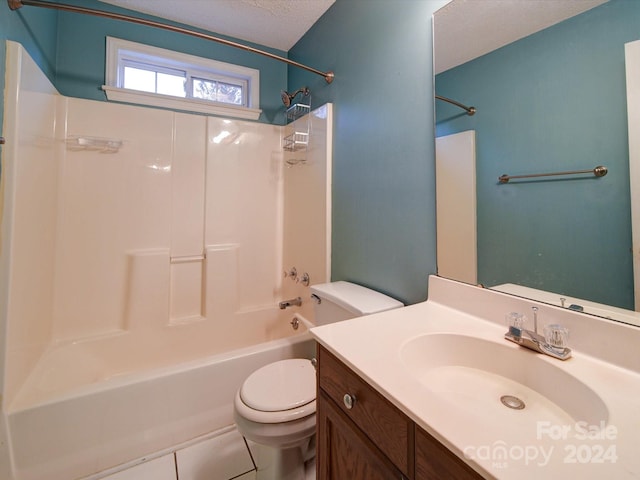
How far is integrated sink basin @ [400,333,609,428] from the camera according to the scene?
57 cm

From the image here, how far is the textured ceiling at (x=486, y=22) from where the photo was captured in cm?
77

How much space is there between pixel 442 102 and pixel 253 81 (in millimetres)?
1691

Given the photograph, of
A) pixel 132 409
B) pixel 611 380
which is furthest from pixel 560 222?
pixel 132 409

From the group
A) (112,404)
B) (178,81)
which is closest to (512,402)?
(112,404)

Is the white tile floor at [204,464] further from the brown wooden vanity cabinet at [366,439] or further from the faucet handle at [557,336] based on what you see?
the faucet handle at [557,336]

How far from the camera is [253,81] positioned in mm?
2172

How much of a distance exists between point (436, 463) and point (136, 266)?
1.94 m

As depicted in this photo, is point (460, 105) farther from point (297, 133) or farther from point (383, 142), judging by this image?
point (297, 133)

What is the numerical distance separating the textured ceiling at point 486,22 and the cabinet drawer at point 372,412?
1.11 meters

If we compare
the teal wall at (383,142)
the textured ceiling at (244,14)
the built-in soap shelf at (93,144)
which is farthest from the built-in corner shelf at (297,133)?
the built-in soap shelf at (93,144)

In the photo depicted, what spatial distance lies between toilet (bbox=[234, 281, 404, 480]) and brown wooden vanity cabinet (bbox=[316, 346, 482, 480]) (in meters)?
0.22

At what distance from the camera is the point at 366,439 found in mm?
629

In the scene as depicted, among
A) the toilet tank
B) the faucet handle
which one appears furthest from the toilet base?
the faucet handle

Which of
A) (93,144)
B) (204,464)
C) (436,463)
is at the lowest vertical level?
(204,464)
